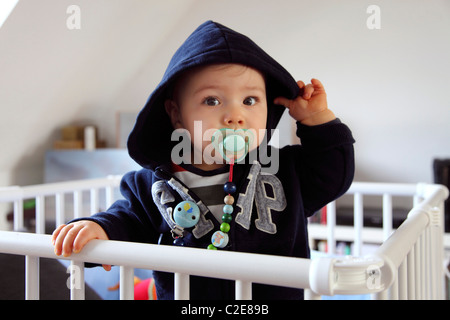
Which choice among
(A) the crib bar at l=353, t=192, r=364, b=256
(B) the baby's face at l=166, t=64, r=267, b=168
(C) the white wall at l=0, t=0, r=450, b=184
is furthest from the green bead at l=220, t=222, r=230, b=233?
(C) the white wall at l=0, t=0, r=450, b=184

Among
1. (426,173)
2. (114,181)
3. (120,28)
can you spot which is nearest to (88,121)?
(120,28)

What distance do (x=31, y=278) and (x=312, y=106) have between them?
1.47ft

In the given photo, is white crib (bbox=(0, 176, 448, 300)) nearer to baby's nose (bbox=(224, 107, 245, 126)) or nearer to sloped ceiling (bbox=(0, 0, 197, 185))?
baby's nose (bbox=(224, 107, 245, 126))

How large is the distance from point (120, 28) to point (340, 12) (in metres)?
0.96

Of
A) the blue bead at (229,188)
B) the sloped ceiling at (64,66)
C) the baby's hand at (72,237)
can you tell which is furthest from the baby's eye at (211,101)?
the sloped ceiling at (64,66)

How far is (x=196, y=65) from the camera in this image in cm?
63

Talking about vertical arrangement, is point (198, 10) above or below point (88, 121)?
above

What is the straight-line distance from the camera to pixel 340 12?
198 cm

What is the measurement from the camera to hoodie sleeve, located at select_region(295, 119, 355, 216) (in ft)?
2.25

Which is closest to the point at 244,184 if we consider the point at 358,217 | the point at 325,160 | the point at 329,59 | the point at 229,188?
the point at 229,188

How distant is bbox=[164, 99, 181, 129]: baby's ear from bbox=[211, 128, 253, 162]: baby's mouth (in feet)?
0.36

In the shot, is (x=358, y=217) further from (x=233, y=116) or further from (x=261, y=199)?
(x=233, y=116)

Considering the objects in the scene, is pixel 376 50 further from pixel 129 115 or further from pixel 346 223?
pixel 129 115

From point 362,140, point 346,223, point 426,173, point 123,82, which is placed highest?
point 123,82
